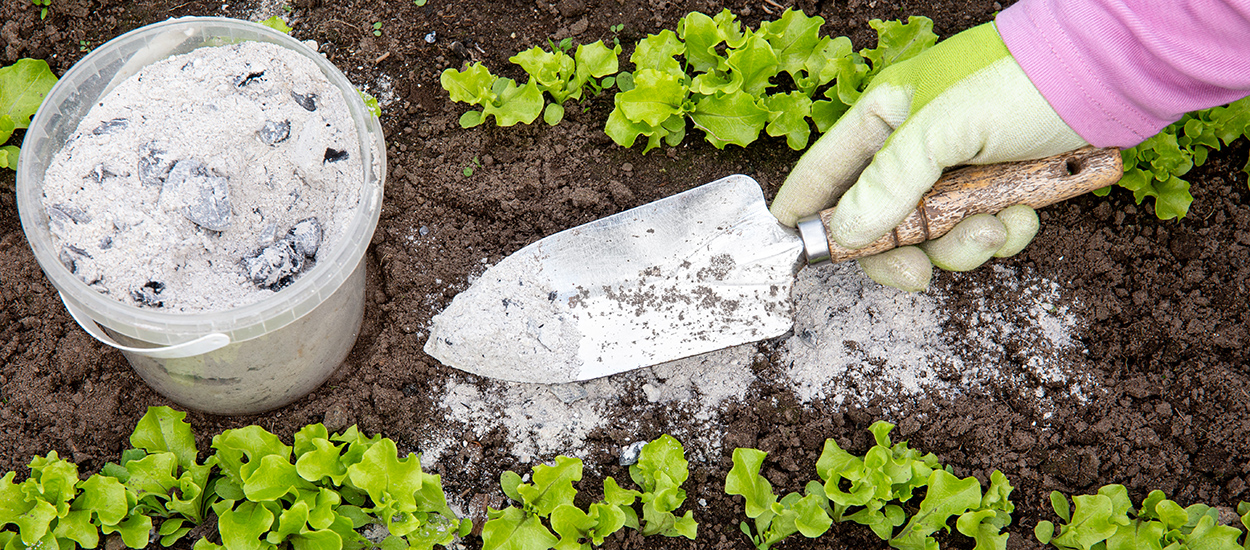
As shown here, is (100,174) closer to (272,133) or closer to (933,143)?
(272,133)

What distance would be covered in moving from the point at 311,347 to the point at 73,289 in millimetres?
489

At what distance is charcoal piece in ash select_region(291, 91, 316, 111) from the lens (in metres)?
1.71

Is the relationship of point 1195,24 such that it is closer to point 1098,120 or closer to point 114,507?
point 1098,120

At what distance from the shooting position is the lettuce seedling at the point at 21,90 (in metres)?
2.02

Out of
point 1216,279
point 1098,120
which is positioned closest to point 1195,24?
point 1098,120

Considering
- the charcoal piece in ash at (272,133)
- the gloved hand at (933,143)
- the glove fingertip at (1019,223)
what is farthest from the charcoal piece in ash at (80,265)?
the glove fingertip at (1019,223)

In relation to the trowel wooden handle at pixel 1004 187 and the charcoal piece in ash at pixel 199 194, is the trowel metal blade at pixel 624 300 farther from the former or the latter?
the charcoal piece in ash at pixel 199 194

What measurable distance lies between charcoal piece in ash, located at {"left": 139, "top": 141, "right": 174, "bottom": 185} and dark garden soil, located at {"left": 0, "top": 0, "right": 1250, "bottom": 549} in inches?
22.4

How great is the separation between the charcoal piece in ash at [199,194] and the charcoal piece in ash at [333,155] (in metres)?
0.20

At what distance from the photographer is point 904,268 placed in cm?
188

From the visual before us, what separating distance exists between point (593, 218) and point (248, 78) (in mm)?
849

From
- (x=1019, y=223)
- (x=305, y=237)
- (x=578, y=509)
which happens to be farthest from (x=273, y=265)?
(x=1019, y=223)

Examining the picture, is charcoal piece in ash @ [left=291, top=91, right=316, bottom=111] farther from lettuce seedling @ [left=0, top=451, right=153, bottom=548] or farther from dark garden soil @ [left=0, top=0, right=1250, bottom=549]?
lettuce seedling @ [left=0, top=451, right=153, bottom=548]

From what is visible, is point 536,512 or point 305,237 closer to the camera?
point 305,237
